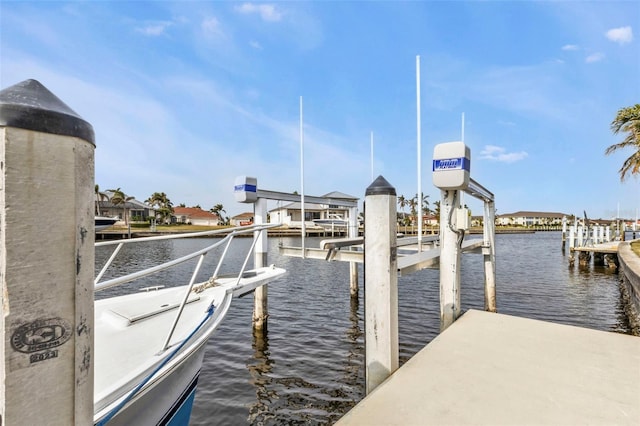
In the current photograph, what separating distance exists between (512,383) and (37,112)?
443 cm

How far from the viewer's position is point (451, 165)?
561cm

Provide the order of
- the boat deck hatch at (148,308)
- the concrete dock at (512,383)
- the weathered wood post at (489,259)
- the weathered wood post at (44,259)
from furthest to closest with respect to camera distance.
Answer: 1. the weathered wood post at (489,259)
2. the boat deck hatch at (148,308)
3. the concrete dock at (512,383)
4. the weathered wood post at (44,259)

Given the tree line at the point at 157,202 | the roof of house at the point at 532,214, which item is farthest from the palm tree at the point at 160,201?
the roof of house at the point at 532,214

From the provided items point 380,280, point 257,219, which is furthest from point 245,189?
point 380,280

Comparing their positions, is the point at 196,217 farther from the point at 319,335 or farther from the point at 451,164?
the point at 451,164

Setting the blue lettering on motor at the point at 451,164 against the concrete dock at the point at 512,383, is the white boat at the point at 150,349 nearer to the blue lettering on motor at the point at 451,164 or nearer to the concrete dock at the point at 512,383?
the concrete dock at the point at 512,383

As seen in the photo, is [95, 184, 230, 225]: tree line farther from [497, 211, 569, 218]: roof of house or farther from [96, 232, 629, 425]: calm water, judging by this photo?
[497, 211, 569, 218]: roof of house

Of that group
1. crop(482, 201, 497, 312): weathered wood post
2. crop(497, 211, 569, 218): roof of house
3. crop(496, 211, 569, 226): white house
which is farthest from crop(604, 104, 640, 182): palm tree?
crop(497, 211, 569, 218): roof of house

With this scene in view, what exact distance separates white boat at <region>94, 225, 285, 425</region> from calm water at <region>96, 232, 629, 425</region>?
7.34ft

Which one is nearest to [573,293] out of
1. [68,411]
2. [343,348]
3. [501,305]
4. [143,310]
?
[501,305]

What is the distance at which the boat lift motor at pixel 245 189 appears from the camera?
8977 millimetres

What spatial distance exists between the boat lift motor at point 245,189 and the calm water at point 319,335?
13.2ft

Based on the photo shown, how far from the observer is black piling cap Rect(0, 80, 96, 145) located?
1172mm

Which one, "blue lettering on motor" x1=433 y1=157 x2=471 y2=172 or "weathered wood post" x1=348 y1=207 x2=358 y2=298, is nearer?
"blue lettering on motor" x1=433 y1=157 x2=471 y2=172
